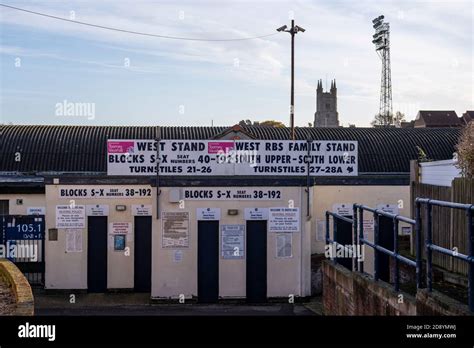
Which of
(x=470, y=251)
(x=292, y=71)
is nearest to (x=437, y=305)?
(x=470, y=251)

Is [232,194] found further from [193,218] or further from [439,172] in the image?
[439,172]

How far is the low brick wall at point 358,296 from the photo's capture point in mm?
6633

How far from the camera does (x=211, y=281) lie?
15523 millimetres

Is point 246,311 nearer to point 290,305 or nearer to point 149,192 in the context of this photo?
point 290,305

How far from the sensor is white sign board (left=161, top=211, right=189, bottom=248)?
50.2 ft

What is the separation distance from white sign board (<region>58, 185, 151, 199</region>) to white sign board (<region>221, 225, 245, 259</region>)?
2478 mm

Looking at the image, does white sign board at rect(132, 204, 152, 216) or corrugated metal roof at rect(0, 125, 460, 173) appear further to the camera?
corrugated metal roof at rect(0, 125, 460, 173)

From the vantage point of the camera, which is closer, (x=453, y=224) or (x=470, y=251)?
(x=470, y=251)

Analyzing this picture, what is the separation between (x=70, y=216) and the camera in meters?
16.3

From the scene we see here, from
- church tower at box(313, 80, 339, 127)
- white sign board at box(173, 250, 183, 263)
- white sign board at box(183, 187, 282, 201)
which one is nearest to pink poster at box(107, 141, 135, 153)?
white sign board at box(183, 187, 282, 201)

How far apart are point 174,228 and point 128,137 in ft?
57.2

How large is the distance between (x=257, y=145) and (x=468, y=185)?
740 centimetres

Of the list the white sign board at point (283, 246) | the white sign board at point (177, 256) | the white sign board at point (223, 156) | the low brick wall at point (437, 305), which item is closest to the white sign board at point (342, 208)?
the white sign board at point (223, 156)

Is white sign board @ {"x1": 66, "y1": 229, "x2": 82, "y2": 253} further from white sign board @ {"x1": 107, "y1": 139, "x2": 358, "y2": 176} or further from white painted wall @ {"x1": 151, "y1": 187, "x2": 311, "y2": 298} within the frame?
white painted wall @ {"x1": 151, "y1": 187, "x2": 311, "y2": 298}
